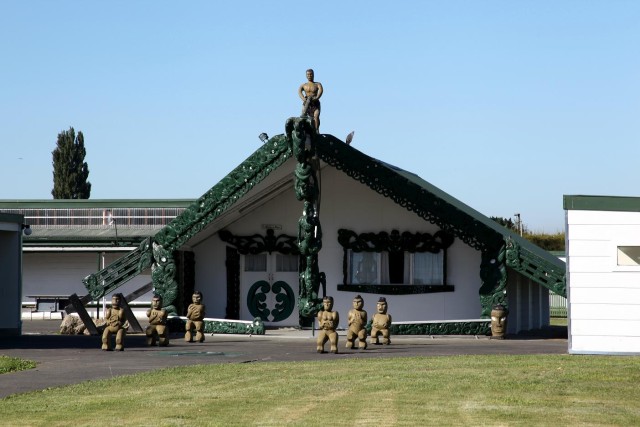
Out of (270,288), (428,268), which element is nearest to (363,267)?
(428,268)

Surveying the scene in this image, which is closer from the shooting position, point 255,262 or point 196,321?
point 196,321

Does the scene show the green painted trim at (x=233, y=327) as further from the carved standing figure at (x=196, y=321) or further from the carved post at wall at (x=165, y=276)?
the carved standing figure at (x=196, y=321)

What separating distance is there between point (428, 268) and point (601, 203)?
11.0 metres

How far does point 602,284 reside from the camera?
78.5 ft

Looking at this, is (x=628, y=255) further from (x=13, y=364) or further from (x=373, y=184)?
(x=13, y=364)

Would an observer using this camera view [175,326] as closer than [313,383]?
No

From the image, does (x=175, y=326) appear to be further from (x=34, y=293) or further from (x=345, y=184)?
(x=34, y=293)

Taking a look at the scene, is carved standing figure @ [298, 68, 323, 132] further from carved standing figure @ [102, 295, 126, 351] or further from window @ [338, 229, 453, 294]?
carved standing figure @ [102, 295, 126, 351]

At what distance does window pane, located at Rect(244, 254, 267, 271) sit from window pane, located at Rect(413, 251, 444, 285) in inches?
177

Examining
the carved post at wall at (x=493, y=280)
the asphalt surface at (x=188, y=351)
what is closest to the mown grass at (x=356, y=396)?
the asphalt surface at (x=188, y=351)

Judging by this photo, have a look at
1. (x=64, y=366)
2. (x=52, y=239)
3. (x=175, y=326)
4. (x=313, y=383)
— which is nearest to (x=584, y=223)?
(x=313, y=383)

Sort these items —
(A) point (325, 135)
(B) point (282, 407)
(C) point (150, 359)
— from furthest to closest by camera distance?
(A) point (325, 135) < (C) point (150, 359) < (B) point (282, 407)

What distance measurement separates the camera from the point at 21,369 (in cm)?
2156

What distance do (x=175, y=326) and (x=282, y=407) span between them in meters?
18.1
